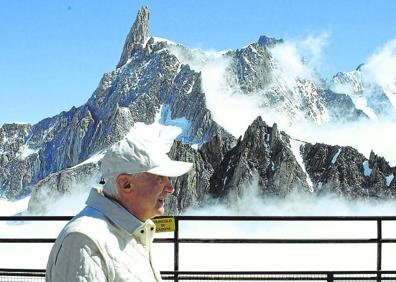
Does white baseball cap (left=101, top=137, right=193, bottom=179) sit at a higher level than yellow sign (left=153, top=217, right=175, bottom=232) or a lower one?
higher

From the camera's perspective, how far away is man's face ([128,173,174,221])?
250 centimetres

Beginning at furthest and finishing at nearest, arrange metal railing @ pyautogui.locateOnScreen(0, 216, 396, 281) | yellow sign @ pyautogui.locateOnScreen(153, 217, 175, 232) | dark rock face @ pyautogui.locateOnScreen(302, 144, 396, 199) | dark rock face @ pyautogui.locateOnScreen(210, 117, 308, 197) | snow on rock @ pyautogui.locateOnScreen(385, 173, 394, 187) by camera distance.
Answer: dark rock face @ pyautogui.locateOnScreen(302, 144, 396, 199) < snow on rock @ pyautogui.locateOnScreen(385, 173, 394, 187) < dark rock face @ pyautogui.locateOnScreen(210, 117, 308, 197) < metal railing @ pyautogui.locateOnScreen(0, 216, 396, 281) < yellow sign @ pyautogui.locateOnScreen(153, 217, 175, 232)

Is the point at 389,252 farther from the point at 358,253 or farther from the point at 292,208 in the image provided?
the point at 292,208

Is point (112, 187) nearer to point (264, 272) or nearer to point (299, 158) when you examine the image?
point (264, 272)

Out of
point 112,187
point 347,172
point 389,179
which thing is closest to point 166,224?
point 112,187

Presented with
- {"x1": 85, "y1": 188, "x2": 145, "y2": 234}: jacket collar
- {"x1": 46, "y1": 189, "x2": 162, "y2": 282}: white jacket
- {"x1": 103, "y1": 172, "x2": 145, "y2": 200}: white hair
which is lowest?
{"x1": 46, "y1": 189, "x2": 162, "y2": 282}: white jacket

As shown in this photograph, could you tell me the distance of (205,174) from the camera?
169750 millimetres

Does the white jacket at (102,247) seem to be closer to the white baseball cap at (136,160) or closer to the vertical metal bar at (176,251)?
the white baseball cap at (136,160)

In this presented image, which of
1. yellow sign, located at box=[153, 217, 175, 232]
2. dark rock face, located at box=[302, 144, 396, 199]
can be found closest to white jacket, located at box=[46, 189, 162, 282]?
yellow sign, located at box=[153, 217, 175, 232]

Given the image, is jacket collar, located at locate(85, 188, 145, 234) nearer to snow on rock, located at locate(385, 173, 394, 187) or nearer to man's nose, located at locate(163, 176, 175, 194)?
man's nose, located at locate(163, 176, 175, 194)

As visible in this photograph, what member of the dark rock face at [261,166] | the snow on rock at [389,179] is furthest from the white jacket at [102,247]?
the snow on rock at [389,179]

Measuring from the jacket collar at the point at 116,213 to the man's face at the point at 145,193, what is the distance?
0.11ft

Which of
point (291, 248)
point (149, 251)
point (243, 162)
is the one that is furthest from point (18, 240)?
point (243, 162)

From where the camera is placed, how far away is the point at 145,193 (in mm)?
2498
